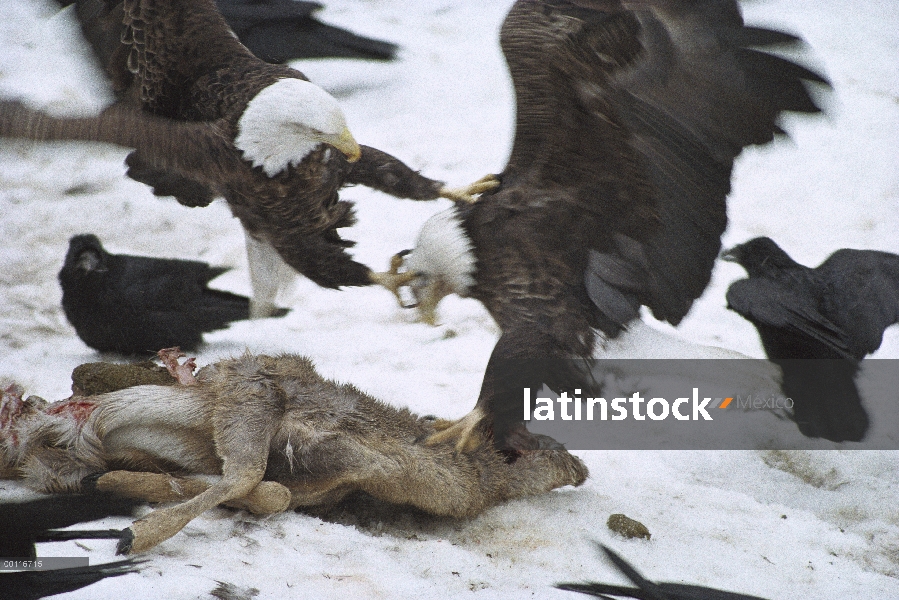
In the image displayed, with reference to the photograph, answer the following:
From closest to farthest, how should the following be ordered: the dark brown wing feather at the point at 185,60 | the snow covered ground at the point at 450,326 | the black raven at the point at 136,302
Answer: the snow covered ground at the point at 450,326 → the dark brown wing feather at the point at 185,60 → the black raven at the point at 136,302

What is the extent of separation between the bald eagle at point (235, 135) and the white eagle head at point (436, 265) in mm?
86

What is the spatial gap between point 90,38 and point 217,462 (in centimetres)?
144

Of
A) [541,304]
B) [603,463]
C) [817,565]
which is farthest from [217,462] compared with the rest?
[817,565]

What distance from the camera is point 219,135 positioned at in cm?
185

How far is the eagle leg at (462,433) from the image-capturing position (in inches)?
65.3

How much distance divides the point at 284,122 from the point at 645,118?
2.70ft

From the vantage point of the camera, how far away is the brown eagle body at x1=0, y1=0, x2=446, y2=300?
5.96ft

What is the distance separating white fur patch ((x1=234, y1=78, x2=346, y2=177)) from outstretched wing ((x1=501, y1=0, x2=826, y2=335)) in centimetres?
45

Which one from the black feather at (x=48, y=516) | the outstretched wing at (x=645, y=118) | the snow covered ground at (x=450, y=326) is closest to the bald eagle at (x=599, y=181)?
the outstretched wing at (x=645, y=118)

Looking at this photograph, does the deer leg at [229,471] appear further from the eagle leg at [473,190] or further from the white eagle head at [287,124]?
the eagle leg at [473,190]

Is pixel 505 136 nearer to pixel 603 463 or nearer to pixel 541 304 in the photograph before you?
pixel 541 304

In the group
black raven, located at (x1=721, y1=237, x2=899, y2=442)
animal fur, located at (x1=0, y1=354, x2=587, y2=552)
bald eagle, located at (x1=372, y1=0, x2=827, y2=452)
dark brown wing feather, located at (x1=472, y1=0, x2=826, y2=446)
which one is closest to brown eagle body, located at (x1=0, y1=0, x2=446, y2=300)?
bald eagle, located at (x1=372, y1=0, x2=827, y2=452)

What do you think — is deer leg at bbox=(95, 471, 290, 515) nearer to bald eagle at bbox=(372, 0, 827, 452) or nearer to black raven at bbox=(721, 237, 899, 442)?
bald eagle at bbox=(372, 0, 827, 452)

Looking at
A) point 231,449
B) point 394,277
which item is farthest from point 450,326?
point 231,449
